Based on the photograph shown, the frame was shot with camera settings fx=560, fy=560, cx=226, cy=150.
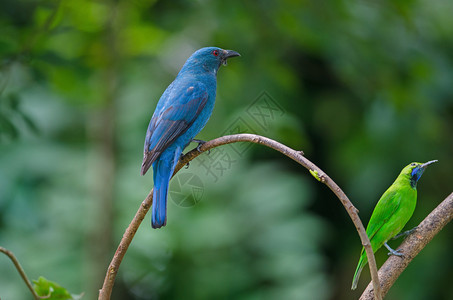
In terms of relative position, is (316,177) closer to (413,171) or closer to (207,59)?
(413,171)

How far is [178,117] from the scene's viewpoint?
9.53 ft

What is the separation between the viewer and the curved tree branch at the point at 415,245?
1.77 m

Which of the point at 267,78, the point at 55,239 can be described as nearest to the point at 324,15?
the point at 267,78

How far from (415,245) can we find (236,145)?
112 inches

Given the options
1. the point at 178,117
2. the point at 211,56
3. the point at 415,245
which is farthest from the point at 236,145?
the point at 415,245

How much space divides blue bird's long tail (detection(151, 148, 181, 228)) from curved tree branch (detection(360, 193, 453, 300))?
2.80 ft

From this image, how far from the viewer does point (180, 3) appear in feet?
16.2

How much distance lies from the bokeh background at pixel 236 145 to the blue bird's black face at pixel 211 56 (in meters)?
0.51

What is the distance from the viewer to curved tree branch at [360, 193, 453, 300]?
1769mm

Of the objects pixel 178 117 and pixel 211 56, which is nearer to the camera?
pixel 178 117

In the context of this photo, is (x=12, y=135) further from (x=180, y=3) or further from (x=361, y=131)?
(x=361, y=131)

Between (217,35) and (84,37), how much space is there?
1.17 metres

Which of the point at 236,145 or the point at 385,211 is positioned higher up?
the point at 385,211

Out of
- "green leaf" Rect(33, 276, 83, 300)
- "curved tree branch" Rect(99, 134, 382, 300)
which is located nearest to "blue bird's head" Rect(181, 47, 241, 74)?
"curved tree branch" Rect(99, 134, 382, 300)
